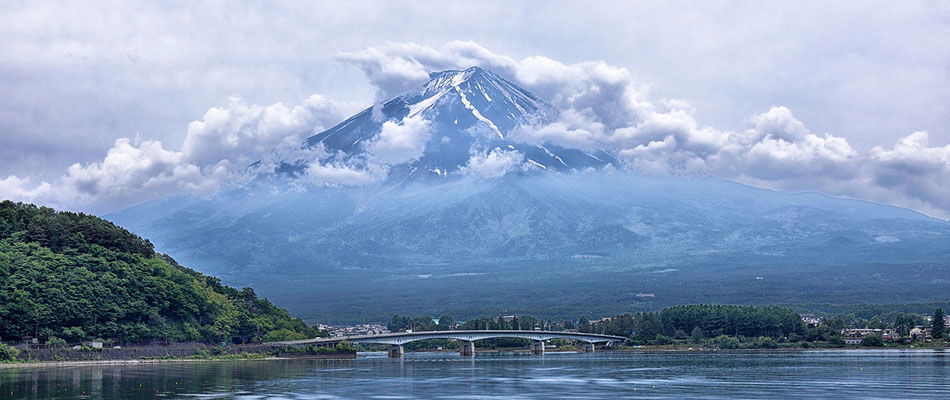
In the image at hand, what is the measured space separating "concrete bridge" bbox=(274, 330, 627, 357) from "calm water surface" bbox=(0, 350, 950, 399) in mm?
39329

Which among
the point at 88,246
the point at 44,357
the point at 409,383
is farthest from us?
the point at 88,246

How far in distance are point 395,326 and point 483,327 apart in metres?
42.0

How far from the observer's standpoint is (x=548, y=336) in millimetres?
138875

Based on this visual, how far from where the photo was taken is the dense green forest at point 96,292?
90688mm

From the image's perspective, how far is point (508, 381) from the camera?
67.2 meters

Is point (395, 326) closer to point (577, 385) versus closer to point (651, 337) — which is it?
point (651, 337)

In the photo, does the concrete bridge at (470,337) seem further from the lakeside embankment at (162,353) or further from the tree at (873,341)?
the tree at (873,341)

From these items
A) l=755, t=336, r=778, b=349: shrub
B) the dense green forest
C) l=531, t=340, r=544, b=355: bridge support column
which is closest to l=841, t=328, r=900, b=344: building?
l=755, t=336, r=778, b=349: shrub

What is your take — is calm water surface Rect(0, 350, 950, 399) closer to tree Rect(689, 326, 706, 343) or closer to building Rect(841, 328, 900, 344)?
building Rect(841, 328, 900, 344)

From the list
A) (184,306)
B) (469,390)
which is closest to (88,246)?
(184,306)

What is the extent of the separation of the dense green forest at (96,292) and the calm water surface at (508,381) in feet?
35.9

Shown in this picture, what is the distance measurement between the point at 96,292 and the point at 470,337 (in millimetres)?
50490

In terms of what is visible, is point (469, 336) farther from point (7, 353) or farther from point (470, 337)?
point (7, 353)

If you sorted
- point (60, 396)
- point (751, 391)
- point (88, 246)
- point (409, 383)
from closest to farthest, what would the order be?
point (60, 396) → point (751, 391) → point (409, 383) → point (88, 246)
